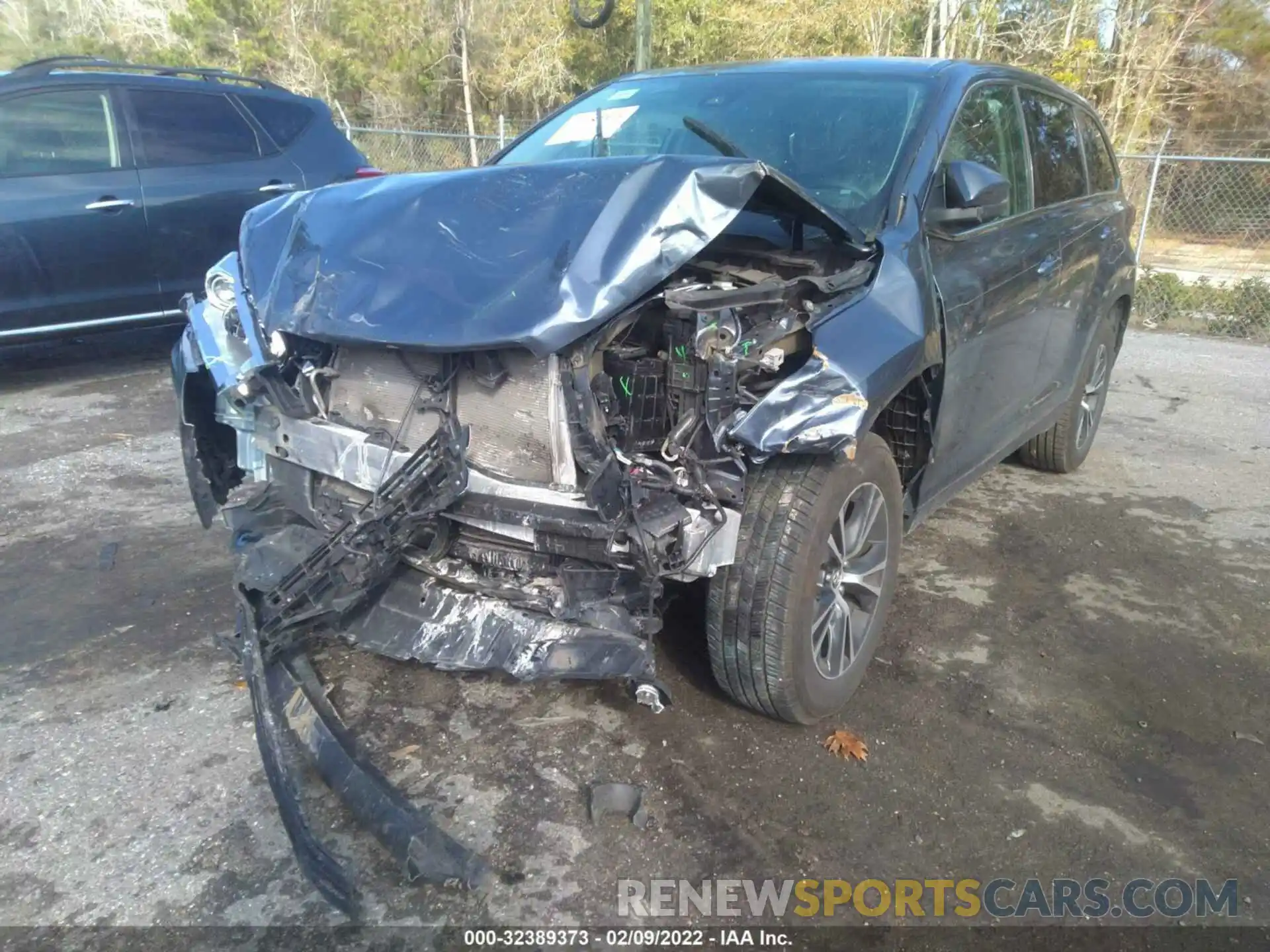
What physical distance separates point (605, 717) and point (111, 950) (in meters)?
1.41

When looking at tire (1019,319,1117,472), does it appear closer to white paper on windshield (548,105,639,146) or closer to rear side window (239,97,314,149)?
white paper on windshield (548,105,639,146)

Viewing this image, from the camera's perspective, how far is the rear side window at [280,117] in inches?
282

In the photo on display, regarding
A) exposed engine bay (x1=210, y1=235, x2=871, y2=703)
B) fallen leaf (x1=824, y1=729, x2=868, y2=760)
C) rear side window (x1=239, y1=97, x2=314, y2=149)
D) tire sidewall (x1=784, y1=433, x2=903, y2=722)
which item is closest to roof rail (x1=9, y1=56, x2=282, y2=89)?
rear side window (x1=239, y1=97, x2=314, y2=149)

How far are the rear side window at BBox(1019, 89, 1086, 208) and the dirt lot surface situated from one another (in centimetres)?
159

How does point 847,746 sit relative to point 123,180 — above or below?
below

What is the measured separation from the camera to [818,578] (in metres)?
2.77

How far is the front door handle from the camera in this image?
243 inches

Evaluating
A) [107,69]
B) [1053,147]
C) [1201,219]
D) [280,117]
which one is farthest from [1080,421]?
[1201,219]

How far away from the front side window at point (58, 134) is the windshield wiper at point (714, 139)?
4663 millimetres

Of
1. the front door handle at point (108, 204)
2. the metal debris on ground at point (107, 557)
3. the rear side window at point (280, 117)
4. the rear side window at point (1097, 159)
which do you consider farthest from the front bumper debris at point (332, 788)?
the rear side window at point (280, 117)

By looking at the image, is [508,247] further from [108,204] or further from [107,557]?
[108,204]

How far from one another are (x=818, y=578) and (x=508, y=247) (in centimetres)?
126

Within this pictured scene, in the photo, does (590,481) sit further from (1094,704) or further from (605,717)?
(1094,704)

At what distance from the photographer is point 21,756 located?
2.78 m
